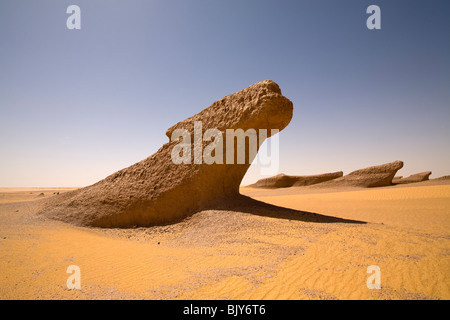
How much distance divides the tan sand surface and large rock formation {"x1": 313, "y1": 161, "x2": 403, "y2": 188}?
881 inches

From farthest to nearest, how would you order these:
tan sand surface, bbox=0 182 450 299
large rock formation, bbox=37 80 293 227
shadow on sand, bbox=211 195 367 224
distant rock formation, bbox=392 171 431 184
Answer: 1. distant rock formation, bbox=392 171 431 184
2. large rock formation, bbox=37 80 293 227
3. shadow on sand, bbox=211 195 367 224
4. tan sand surface, bbox=0 182 450 299

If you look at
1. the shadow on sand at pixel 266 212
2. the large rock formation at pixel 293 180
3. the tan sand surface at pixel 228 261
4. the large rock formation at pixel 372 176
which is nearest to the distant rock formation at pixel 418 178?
the large rock formation at pixel 372 176

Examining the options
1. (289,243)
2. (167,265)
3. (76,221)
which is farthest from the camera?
(76,221)

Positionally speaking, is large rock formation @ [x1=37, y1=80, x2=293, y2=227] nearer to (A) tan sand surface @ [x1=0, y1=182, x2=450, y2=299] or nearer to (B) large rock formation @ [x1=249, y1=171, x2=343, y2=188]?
(A) tan sand surface @ [x1=0, y1=182, x2=450, y2=299]

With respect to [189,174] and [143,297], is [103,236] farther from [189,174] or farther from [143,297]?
[143,297]

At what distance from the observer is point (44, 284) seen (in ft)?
11.2

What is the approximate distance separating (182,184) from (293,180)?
27422 mm

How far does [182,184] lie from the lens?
7.95 m

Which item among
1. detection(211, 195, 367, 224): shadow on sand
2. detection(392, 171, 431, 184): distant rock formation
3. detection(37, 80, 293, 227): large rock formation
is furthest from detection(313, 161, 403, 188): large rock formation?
detection(37, 80, 293, 227): large rock formation

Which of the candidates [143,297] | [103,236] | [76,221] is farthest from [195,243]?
[76,221]

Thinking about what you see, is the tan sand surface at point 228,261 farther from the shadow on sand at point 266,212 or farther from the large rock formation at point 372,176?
the large rock formation at point 372,176

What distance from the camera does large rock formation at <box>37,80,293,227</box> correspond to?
7.74 metres
